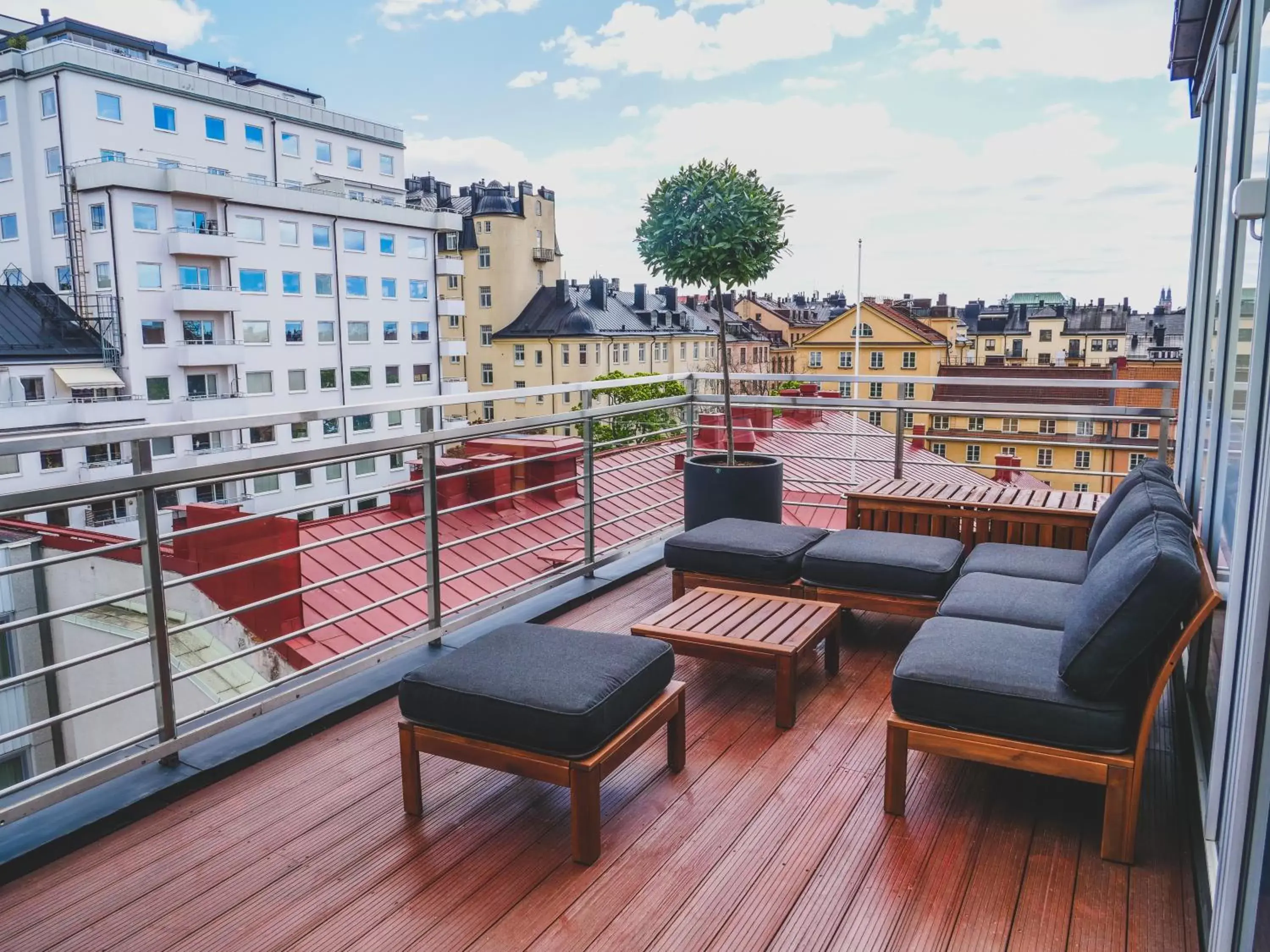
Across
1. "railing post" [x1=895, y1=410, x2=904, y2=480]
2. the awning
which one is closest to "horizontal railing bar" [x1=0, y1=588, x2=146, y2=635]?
"railing post" [x1=895, y1=410, x2=904, y2=480]

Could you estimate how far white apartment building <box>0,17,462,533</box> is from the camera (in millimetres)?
28188

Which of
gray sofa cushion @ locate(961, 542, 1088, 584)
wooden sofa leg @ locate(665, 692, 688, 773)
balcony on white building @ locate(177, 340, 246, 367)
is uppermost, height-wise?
balcony on white building @ locate(177, 340, 246, 367)

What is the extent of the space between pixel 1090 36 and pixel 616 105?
34.0m

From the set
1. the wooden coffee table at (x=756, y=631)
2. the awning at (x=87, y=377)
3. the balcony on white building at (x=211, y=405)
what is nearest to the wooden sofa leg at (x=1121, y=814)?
the wooden coffee table at (x=756, y=631)

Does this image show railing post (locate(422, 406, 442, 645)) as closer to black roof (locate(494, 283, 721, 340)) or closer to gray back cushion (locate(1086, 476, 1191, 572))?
gray back cushion (locate(1086, 476, 1191, 572))

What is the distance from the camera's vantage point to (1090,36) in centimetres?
541

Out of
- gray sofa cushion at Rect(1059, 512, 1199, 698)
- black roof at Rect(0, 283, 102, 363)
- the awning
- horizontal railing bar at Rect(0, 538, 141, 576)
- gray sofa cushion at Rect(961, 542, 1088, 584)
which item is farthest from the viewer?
the awning

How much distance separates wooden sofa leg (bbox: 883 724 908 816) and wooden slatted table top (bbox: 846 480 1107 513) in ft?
6.55

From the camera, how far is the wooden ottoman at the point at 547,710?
2066mm

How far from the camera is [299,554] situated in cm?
304

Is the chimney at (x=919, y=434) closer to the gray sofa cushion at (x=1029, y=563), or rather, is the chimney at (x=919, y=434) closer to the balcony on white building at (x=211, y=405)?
the gray sofa cushion at (x=1029, y=563)

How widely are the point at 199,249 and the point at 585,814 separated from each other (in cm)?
3197

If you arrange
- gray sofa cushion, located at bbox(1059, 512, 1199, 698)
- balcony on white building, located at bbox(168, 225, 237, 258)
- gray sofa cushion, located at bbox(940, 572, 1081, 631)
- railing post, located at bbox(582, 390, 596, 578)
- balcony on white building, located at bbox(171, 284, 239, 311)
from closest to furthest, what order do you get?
1. gray sofa cushion, located at bbox(1059, 512, 1199, 698)
2. gray sofa cushion, located at bbox(940, 572, 1081, 631)
3. railing post, located at bbox(582, 390, 596, 578)
4. balcony on white building, located at bbox(168, 225, 237, 258)
5. balcony on white building, located at bbox(171, 284, 239, 311)

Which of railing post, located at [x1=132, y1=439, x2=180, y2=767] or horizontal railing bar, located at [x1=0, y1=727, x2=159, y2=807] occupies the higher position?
railing post, located at [x1=132, y1=439, x2=180, y2=767]
